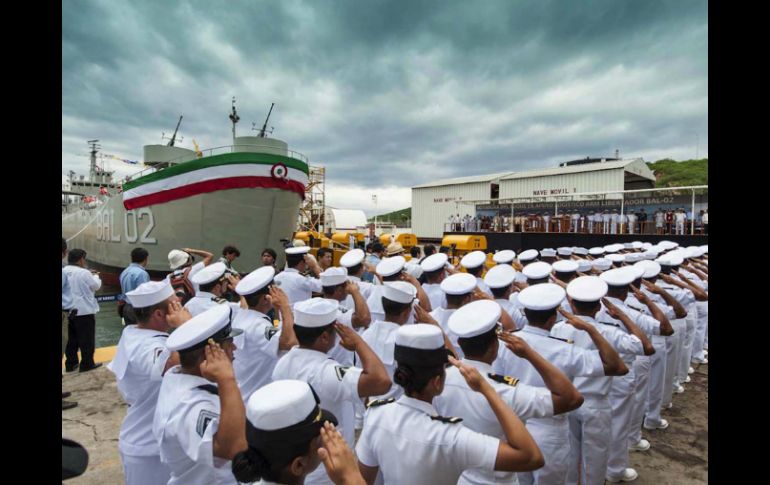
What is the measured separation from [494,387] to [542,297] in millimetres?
1050

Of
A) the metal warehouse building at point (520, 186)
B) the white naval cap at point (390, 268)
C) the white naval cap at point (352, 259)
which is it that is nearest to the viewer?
the white naval cap at point (390, 268)

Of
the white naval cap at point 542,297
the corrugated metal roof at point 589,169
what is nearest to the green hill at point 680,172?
the corrugated metal roof at point 589,169

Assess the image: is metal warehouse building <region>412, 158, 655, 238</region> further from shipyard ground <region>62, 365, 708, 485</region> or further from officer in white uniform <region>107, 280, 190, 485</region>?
officer in white uniform <region>107, 280, 190, 485</region>

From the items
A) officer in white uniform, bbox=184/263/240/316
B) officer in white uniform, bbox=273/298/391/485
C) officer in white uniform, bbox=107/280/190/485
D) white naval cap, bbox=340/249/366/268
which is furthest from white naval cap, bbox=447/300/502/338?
white naval cap, bbox=340/249/366/268

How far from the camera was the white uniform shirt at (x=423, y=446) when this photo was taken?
1586 millimetres

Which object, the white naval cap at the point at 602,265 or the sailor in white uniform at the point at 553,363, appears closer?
the sailor in white uniform at the point at 553,363

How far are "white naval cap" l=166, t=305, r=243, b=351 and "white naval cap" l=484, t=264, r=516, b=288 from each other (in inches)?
117

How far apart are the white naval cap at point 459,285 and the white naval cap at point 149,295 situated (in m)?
2.37

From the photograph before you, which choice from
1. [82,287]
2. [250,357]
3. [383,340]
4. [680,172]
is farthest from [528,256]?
[680,172]

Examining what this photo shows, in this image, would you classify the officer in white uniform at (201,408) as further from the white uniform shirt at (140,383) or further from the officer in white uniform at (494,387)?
the officer in white uniform at (494,387)

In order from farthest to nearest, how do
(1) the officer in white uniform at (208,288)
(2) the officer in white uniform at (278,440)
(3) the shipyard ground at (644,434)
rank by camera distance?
(1) the officer in white uniform at (208,288)
(3) the shipyard ground at (644,434)
(2) the officer in white uniform at (278,440)

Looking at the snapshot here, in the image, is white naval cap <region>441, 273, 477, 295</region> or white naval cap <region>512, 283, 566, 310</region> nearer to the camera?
white naval cap <region>512, 283, 566, 310</region>

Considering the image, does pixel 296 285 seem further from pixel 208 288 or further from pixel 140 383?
pixel 140 383

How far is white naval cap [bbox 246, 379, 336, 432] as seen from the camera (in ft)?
4.31
